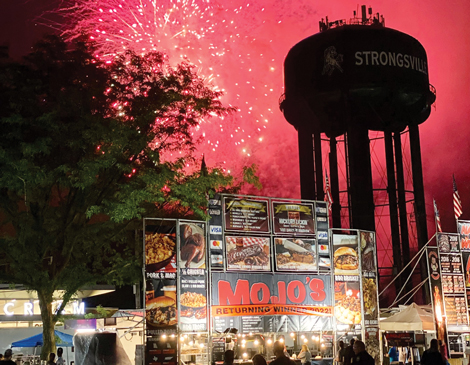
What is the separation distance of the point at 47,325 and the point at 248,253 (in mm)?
7785

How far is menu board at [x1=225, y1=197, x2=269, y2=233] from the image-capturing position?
2619 centimetres

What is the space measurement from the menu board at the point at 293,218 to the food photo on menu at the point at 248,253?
882 millimetres

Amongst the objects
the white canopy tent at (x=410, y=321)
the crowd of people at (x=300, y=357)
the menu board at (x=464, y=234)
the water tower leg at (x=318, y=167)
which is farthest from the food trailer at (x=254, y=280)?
the water tower leg at (x=318, y=167)

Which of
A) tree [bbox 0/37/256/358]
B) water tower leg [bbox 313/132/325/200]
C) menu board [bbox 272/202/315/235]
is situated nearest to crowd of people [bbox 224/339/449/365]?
menu board [bbox 272/202/315/235]

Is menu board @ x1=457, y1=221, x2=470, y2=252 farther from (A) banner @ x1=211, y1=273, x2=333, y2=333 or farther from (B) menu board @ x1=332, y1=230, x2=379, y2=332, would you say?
(A) banner @ x1=211, y1=273, x2=333, y2=333

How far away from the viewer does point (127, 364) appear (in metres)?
14.4

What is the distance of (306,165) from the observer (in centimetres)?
4403

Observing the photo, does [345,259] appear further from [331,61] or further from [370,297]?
[331,61]

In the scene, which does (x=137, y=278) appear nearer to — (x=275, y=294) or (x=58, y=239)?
(x=58, y=239)

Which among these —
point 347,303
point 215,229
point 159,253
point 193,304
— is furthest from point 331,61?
point 193,304

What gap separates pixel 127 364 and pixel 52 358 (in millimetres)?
6409

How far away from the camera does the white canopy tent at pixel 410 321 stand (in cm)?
2899

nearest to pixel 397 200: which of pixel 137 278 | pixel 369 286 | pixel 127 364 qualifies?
pixel 369 286

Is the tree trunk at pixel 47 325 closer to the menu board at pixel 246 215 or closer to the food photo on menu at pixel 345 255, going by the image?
the menu board at pixel 246 215
